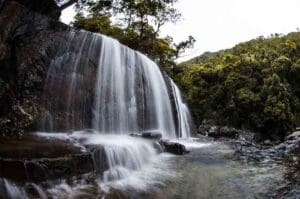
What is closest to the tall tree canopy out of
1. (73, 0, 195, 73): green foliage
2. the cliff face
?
(73, 0, 195, 73): green foliage

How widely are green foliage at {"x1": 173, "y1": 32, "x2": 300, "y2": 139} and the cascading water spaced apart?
9.78m

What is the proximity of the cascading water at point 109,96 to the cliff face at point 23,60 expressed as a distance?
18.8 inches

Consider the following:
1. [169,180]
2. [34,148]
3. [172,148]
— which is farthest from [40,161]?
[172,148]

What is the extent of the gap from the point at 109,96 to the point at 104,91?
34 cm

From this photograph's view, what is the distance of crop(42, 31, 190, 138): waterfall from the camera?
1499 cm

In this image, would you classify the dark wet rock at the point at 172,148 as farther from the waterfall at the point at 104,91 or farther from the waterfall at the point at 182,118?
the waterfall at the point at 182,118

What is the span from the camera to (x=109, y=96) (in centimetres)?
1706

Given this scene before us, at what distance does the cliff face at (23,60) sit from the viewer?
955cm

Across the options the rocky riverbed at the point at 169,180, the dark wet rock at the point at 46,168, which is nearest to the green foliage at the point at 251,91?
the rocky riverbed at the point at 169,180

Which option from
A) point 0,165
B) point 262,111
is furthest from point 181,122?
point 0,165

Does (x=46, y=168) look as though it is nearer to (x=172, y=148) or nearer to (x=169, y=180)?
(x=169, y=180)

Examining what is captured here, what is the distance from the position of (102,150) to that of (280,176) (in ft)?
16.4

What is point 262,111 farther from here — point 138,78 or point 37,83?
point 37,83

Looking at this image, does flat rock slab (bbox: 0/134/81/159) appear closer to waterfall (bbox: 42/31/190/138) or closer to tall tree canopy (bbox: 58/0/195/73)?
waterfall (bbox: 42/31/190/138)
